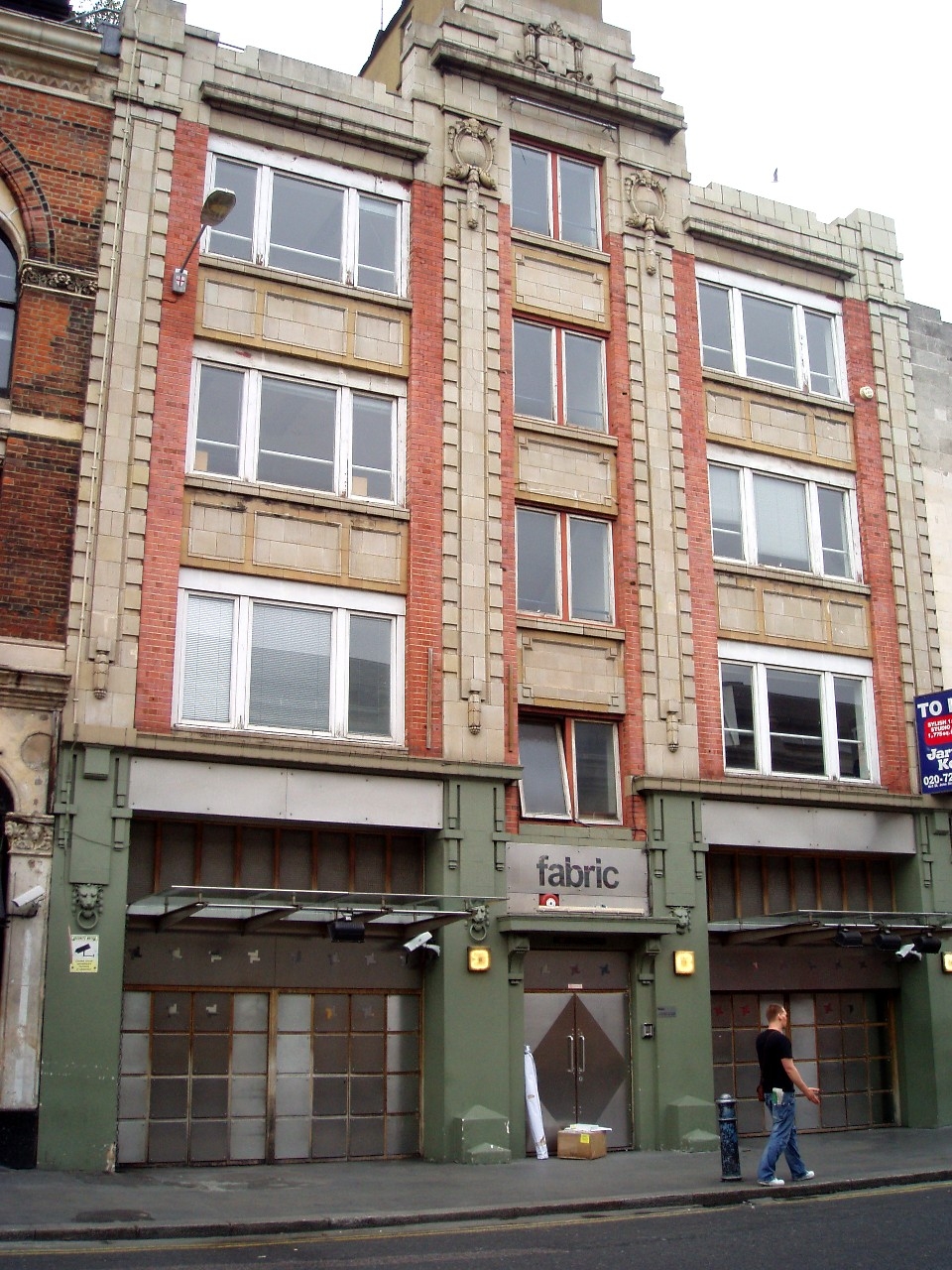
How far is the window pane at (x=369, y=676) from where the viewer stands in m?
19.7

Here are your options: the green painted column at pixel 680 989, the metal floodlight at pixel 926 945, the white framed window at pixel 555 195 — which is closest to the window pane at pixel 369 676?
the green painted column at pixel 680 989

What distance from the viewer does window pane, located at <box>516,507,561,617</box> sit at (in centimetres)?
2147

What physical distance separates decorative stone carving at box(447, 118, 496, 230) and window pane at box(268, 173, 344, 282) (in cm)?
214

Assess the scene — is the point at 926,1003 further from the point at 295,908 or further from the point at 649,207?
the point at 649,207

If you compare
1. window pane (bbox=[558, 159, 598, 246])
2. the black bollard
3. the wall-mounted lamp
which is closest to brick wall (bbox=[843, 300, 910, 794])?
window pane (bbox=[558, 159, 598, 246])

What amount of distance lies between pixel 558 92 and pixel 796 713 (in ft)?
37.8

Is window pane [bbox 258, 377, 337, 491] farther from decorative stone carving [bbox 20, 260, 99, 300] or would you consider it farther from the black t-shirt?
the black t-shirt

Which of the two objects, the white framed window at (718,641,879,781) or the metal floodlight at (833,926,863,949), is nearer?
the metal floodlight at (833,926,863,949)

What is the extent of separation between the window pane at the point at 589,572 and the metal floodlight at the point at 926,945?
23.4ft

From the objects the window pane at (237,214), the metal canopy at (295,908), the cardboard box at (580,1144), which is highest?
the window pane at (237,214)

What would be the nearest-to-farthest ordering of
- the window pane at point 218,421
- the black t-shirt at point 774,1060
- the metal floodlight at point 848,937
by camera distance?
the black t-shirt at point 774,1060, the window pane at point 218,421, the metal floodlight at point 848,937

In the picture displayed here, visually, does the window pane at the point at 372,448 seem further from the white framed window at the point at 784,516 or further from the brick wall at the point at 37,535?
the white framed window at the point at 784,516

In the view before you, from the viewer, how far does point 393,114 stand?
22078 mm

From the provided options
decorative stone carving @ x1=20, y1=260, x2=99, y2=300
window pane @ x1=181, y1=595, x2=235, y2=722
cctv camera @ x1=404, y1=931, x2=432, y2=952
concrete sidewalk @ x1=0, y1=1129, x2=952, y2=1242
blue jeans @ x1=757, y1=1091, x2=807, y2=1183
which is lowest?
concrete sidewalk @ x1=0, y1=1129, x2=952, y2=1242
